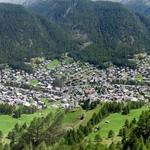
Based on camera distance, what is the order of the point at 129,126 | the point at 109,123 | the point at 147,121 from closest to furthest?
the point at 147,121, the point at 129,126, the point at 109,123

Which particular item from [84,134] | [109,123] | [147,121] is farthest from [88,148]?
[109,123]

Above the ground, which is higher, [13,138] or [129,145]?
[129,145]

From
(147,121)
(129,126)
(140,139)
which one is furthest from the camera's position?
(129,126)

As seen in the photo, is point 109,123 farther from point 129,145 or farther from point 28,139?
point 129,145

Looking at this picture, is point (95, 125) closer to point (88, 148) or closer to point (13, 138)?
point (13, 138)

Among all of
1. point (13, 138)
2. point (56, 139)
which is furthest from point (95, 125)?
point (13, 138)

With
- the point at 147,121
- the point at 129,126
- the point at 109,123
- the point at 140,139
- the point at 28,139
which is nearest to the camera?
the point at 140,139

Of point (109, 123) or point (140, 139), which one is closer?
point (140, 139)

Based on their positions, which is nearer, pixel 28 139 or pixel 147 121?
pixel 147 121

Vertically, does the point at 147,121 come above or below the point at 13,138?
above
